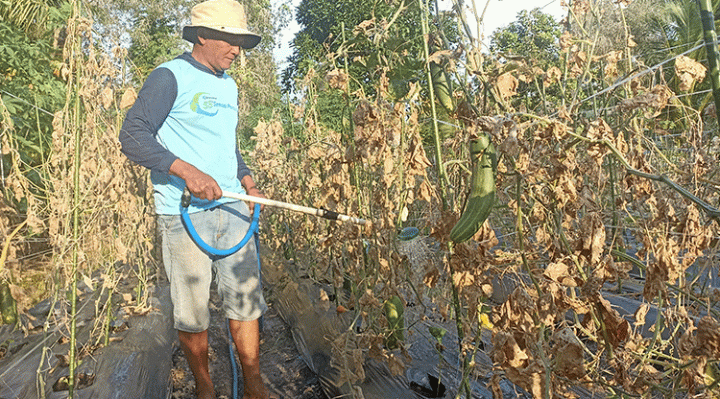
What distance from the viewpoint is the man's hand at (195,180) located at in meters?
2.42

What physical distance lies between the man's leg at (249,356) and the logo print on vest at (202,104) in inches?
39.4

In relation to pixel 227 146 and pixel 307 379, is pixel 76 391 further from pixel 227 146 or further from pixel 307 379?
pixel 227 146

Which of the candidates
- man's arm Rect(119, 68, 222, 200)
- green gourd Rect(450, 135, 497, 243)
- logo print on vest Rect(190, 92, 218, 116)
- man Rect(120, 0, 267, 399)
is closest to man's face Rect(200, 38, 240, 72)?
man Rect(120, 0, 267, 399)

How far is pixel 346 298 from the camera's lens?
3.72 metres

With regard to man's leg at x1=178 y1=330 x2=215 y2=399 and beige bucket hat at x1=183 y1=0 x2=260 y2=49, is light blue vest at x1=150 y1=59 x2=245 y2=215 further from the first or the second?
man's leg at x1=178 y1=330 x2=215 y2=399

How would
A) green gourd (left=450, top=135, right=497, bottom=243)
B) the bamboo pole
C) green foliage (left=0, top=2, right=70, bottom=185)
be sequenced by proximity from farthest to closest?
green foliage (left=0, top=2, right=70, bottom=185) < green gourd (left=450, top=135, right=497, bottom=243) < the bamboo pole

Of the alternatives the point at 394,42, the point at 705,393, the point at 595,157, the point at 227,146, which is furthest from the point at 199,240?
the point at 705,393

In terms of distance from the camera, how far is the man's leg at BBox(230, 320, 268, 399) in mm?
2682

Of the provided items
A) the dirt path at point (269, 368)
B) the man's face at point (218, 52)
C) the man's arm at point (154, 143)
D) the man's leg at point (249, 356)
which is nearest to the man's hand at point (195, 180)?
the man's arm at point (154, 143)

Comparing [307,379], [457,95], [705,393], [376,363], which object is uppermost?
[457,95]

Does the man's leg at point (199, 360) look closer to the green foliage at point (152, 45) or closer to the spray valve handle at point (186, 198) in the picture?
the spray valve handle at point (186, 198)

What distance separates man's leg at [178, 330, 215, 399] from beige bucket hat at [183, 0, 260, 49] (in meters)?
1.39

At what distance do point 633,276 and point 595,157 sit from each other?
2.99 m

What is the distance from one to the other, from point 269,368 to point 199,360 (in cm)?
77
